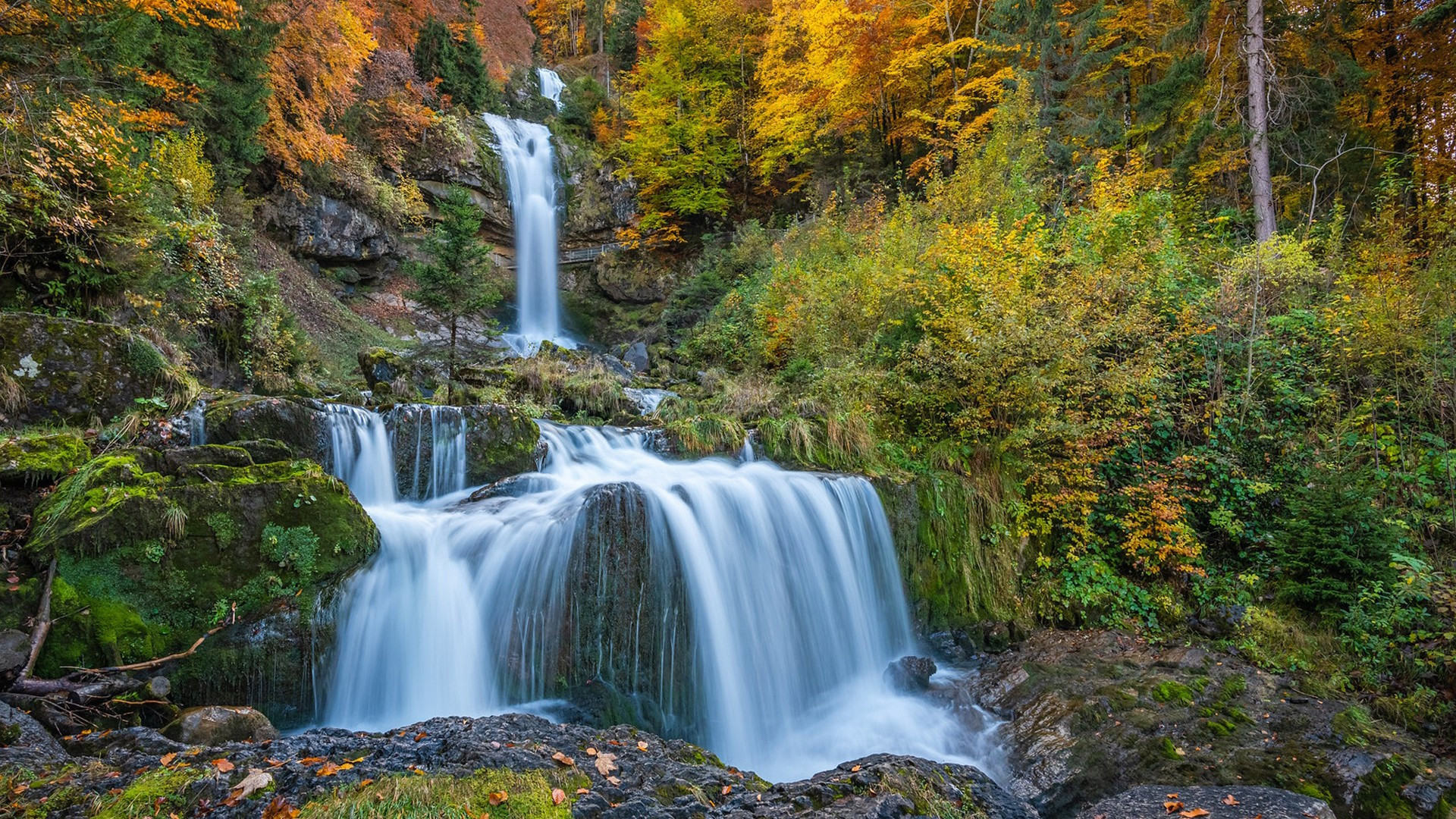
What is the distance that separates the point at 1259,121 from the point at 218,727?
1562 cm

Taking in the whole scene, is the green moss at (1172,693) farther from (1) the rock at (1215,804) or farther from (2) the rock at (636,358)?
(2) the rock at (636,358)

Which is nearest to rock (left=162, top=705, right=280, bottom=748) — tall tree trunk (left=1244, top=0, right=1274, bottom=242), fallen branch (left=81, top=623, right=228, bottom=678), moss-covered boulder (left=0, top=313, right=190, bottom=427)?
fallen branch (left=81, top=623, right=228, bottom=678)

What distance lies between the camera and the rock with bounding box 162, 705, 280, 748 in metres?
3.30

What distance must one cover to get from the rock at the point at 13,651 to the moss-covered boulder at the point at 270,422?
278cm

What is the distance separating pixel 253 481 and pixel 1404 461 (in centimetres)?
1130

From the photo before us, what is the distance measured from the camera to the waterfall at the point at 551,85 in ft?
97.7

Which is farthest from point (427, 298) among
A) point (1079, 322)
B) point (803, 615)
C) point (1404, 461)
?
point (1404, 461)

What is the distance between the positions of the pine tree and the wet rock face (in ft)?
31.4

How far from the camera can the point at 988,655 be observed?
6.48 meters

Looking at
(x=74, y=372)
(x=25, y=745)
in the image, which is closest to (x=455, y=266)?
(x=74, y=372)

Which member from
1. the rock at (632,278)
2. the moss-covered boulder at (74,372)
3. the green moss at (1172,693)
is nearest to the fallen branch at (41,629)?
the moss-covered boulder at (74,372)

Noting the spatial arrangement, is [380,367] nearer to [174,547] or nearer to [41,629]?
[174,547]

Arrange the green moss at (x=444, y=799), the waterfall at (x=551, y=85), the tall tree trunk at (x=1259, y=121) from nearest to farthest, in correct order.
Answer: the green moss at (x=444, y=799) < the tall tree trunk at (x=1259, y=121) < the waterfall at (x=551, y=85)

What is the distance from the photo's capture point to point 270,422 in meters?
6.25
